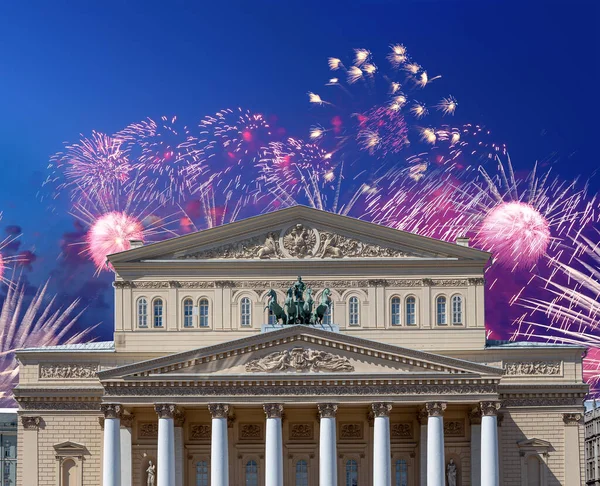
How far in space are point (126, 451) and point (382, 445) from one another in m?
13.3

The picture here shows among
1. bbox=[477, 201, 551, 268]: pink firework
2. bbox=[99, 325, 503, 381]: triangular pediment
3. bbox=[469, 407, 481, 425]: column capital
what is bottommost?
bbox=[469, 407, 481, 425]: column capital

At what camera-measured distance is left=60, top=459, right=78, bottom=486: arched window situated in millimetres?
85688

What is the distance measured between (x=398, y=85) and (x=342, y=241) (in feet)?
114

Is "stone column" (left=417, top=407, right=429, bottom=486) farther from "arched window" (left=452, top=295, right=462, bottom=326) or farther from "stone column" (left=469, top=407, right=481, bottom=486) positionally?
"arched window" (left=452, top=295, right=462, bottom=326)

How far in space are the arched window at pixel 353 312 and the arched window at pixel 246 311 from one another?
17.9 feet

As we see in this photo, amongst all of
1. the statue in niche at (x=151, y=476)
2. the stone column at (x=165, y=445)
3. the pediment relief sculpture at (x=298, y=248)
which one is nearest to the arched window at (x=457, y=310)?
the pediment relief sculpture at (x=298, y=248)

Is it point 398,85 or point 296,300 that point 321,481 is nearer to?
point 296,300

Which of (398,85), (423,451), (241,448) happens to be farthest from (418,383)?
(398,85)

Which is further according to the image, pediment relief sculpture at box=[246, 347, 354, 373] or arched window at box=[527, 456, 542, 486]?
arched window at box=[527, 456, 542, 486]

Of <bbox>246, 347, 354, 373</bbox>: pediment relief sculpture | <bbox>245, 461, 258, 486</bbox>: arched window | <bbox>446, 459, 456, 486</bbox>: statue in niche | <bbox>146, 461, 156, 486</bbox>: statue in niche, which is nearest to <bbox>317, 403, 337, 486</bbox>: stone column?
<bbox>246, 347, 354, 373</bbox>: pediment relief sculpture

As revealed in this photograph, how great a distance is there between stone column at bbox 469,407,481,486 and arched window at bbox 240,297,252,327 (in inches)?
523

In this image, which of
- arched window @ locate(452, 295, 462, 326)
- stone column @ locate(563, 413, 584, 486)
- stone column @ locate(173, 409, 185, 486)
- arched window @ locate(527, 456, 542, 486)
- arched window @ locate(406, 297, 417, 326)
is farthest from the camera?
arched window @ locate(406, 297, 417, 326)

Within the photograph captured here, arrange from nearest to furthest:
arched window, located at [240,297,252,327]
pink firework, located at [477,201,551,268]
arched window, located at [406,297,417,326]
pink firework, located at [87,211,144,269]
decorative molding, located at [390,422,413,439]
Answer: decorative molding, located at [390,422,413,439] < arched window, located at [406,297,417,326] < arched window, located at [240,297,252,327] < pink firework, located at [477,201,551,268] < pink firework, located at [87,211,144,269]

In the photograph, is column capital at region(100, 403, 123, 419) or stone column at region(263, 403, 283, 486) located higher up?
column capital at region(100, 403, 123, 419)
